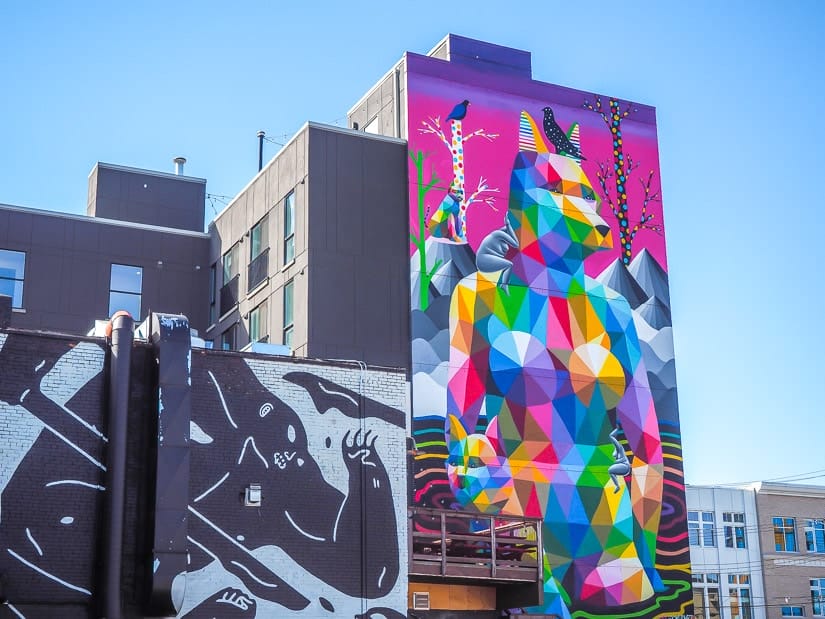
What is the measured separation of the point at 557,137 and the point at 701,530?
25.1 meters

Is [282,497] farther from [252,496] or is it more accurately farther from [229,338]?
[229,338]

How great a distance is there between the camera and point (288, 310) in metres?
37.7

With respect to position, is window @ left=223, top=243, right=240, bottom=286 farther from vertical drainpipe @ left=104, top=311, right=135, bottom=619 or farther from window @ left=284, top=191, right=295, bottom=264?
vertical drainpipe @ left=104, top=311, right=135, bottom=619

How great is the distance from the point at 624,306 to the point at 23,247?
2016 centimetres

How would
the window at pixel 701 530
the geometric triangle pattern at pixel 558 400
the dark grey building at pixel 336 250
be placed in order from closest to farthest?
the dark grey building at pixel 336 250
the geometric triangle pattern at pixel 558 400
the window at pixel 701 530

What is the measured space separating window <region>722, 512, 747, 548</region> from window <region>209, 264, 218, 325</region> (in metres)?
28.0

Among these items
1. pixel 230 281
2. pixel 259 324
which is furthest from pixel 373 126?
pixel 259 324

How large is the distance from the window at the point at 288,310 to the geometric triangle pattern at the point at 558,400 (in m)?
4.86

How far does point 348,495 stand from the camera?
24.9 meters

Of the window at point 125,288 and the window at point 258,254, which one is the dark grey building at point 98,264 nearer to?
the window at point 125,288

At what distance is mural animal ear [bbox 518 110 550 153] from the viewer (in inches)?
1580

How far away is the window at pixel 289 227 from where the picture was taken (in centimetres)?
3816

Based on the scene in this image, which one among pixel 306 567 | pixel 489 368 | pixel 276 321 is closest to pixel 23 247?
pixel 276 321

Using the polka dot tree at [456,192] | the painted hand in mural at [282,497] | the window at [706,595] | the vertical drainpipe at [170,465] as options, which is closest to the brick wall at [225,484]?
the painted hand in mural at [282,497]
